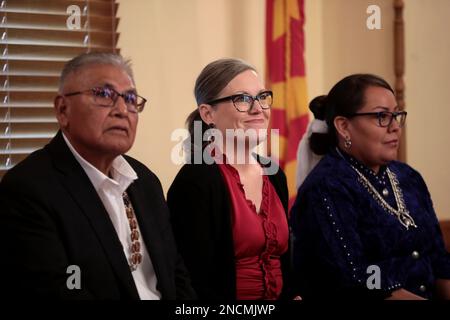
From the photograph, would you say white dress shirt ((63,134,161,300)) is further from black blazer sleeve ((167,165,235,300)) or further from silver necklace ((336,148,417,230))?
silver necklace ((336,148,417,230))

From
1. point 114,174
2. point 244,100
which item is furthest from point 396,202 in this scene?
point 114,174

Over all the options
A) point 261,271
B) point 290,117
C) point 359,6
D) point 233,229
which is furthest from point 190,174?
point 359,6

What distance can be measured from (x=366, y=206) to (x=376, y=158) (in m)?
0.22

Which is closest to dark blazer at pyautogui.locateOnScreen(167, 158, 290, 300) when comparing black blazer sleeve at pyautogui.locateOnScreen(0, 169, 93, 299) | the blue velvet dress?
the blue velvet dress

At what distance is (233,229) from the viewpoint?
2365mm

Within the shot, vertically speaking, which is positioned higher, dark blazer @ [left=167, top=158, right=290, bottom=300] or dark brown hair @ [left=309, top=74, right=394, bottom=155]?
dark brown hair @ [left=309, top=74, right=394, bottom=155]

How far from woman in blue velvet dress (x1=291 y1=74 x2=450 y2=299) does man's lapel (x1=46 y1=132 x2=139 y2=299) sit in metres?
0.91

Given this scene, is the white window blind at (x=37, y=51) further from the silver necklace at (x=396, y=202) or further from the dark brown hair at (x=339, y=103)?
the silver necklace at (x=396, y=202)

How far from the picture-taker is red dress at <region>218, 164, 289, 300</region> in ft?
7.77

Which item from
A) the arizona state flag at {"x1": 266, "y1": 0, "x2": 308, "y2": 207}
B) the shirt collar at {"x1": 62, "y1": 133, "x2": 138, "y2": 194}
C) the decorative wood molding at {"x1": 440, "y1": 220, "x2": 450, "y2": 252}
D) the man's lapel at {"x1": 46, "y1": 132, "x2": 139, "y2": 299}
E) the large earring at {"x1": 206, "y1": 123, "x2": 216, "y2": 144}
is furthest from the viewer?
the decorative wood molding at {"x1": 440, "y1": 220, "x2": 450, "y2": 252}

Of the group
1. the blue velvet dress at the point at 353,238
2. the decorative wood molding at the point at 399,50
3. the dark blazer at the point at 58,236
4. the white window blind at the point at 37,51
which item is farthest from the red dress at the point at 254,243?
the decorative wood molding at the point at 399,50

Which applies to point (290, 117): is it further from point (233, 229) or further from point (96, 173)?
point (96, 173)

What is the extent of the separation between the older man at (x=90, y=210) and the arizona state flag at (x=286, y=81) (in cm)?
143

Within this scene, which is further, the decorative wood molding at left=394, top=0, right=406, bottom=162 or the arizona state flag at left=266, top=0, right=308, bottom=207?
the decorative wood molding at left=394, top=0, right=406, bottom=162
